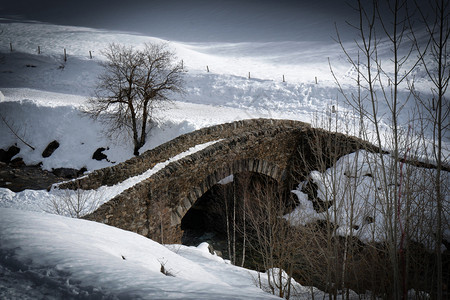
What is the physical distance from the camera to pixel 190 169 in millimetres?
11117

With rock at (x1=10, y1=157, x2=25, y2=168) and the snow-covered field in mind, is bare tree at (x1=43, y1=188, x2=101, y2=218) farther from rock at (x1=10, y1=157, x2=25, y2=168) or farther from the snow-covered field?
rock at (x1=10, y1=157, x2=25, y2=168)

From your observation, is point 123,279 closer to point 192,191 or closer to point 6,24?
point 192,191

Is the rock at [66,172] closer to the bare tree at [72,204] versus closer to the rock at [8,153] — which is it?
the rock at [8,153]

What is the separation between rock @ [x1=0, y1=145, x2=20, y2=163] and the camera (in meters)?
18.3

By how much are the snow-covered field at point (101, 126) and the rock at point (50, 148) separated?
0.30m

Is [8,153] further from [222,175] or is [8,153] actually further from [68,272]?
[68,272]

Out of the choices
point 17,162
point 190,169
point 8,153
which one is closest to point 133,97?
point 17,162

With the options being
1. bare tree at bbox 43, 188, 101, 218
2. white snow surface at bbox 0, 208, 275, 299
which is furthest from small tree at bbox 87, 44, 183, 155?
white snow surface at bbox 0, 208, 275, 299

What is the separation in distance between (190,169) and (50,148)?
12.1m

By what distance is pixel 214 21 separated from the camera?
51.8 metres

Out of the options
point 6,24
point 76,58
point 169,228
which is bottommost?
point 169,228

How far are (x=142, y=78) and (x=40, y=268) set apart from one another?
16.1 m

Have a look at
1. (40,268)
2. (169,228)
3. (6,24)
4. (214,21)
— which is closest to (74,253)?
(40,268)

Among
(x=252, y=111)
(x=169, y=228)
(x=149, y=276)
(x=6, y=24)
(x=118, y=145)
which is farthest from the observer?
(x=6, y=24)
